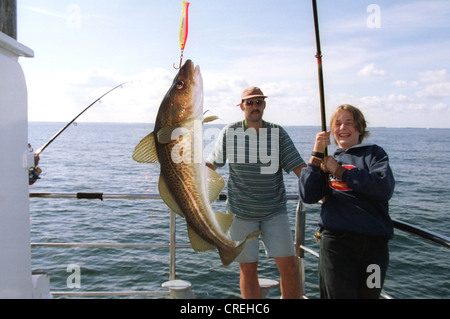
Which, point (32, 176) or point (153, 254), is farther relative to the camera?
point (153, 254)

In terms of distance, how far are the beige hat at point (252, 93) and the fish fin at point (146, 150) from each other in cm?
137

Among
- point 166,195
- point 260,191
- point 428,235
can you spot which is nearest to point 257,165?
point 260,191

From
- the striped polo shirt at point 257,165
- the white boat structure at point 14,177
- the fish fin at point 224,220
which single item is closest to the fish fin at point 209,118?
the fish fin at point 224,220

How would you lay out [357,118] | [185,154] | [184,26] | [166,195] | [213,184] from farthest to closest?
[357,118]
[213,184]
[166,195]
[185,154]
[184,26]

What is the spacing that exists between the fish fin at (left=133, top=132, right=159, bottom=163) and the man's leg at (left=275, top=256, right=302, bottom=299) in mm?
1755

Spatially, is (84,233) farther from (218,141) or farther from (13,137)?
(13,137)

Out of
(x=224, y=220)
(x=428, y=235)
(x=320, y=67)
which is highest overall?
(x=320, y=67)

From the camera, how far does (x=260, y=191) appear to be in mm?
3449

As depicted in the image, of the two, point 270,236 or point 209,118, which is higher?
point 209,118

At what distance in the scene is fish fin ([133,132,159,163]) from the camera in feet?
7.60

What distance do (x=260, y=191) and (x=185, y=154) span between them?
4.34ft

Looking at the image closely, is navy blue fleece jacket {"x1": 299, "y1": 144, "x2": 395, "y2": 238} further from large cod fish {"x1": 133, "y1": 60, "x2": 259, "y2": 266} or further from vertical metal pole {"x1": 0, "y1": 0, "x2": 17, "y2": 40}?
vertical metal pole {"x1": 0, "y1": 0, "x2": 17, "y2": 40}

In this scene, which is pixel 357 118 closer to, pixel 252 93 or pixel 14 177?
pixel 252 93

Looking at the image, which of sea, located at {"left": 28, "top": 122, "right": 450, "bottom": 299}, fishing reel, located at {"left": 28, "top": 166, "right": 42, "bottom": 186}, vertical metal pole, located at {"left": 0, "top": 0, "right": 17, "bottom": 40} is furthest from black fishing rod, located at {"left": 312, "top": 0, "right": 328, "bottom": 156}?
fishing reel, located at {"left": 28, "top": 166, "right": 42, "bottom": 186}
